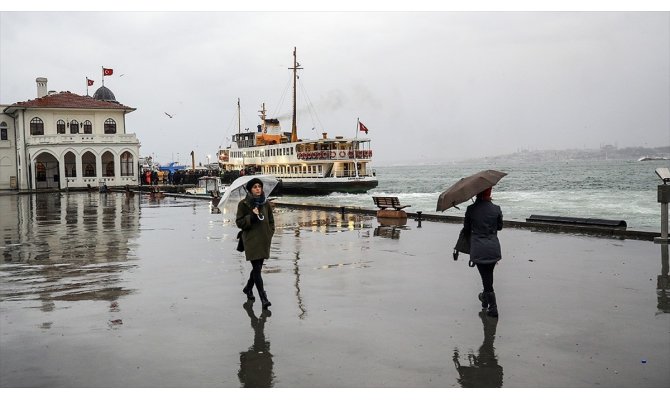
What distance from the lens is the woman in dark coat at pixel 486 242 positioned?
7191 millimetres

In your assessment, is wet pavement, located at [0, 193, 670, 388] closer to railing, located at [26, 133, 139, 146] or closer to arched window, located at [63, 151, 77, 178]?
railing, located at [26, 133, 139, 146]

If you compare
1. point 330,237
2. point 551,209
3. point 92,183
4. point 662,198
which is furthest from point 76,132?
point 662,198

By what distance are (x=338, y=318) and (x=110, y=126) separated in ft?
178

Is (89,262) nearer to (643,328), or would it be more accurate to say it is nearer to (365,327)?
(365,327)

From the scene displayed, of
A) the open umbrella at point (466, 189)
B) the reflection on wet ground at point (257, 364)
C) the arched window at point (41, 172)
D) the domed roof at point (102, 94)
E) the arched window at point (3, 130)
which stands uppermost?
the domed roof at point (102, 94)

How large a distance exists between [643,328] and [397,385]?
318 centimetres

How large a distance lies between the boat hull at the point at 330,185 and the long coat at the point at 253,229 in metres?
44.5

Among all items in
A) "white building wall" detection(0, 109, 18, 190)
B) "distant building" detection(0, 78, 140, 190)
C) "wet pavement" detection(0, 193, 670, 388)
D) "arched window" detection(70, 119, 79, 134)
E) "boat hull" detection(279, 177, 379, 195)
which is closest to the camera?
"wet pavement" detection(0, 193, 670, 388)

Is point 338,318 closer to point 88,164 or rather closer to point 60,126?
point 88,164

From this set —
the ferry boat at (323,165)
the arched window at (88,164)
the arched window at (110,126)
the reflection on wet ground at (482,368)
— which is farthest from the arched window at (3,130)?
the reflection on wet ground at (482,368)

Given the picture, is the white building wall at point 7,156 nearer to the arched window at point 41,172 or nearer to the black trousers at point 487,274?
the arched window at point 41,172

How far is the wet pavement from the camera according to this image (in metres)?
5.26

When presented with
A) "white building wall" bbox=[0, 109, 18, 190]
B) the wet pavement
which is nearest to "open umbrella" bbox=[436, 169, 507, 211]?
the wet pavement

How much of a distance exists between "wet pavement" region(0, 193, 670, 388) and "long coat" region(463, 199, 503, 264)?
698 mm
